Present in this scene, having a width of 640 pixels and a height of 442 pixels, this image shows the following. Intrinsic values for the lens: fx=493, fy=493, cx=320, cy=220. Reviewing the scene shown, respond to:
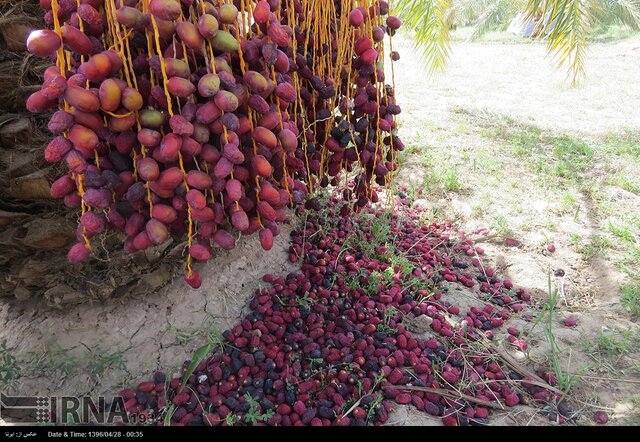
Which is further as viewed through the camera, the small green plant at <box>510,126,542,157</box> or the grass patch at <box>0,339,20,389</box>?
the small green plant at <box>510,126,542,157</box>

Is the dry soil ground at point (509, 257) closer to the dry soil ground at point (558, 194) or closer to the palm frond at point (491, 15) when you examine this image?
the dry soil ground at point (558, 194)

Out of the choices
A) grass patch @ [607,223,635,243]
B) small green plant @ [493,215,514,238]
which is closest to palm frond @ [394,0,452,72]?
small green plant @ [493,215,514,238]

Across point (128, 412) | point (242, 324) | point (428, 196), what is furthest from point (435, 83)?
point (128, 412)

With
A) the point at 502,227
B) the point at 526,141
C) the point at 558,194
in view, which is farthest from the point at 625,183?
the point at 502,227

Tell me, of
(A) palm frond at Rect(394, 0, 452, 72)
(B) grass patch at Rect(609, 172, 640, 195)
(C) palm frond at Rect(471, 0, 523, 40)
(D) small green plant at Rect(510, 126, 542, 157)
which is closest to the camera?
(B) grass patch at Rect(609, 172, 640, 195)

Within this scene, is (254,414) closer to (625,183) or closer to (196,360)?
(196,360)

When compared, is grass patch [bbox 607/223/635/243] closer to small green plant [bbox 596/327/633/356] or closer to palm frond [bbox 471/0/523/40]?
small green plant [bbox 596/327/633/356]

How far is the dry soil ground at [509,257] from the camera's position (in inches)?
72.9

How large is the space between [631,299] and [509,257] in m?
0.62

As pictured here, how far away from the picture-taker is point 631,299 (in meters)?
2.41

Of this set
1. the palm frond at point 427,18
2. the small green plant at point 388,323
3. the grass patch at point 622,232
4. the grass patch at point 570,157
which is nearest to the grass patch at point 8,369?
the small green plant at point 388,323

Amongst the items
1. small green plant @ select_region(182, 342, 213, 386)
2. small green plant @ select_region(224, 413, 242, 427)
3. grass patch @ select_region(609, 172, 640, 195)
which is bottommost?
small green plant @ select_region(224, 413, 242, 427)

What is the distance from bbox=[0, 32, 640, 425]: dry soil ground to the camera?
1.85 metres

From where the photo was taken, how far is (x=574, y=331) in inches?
88.3
